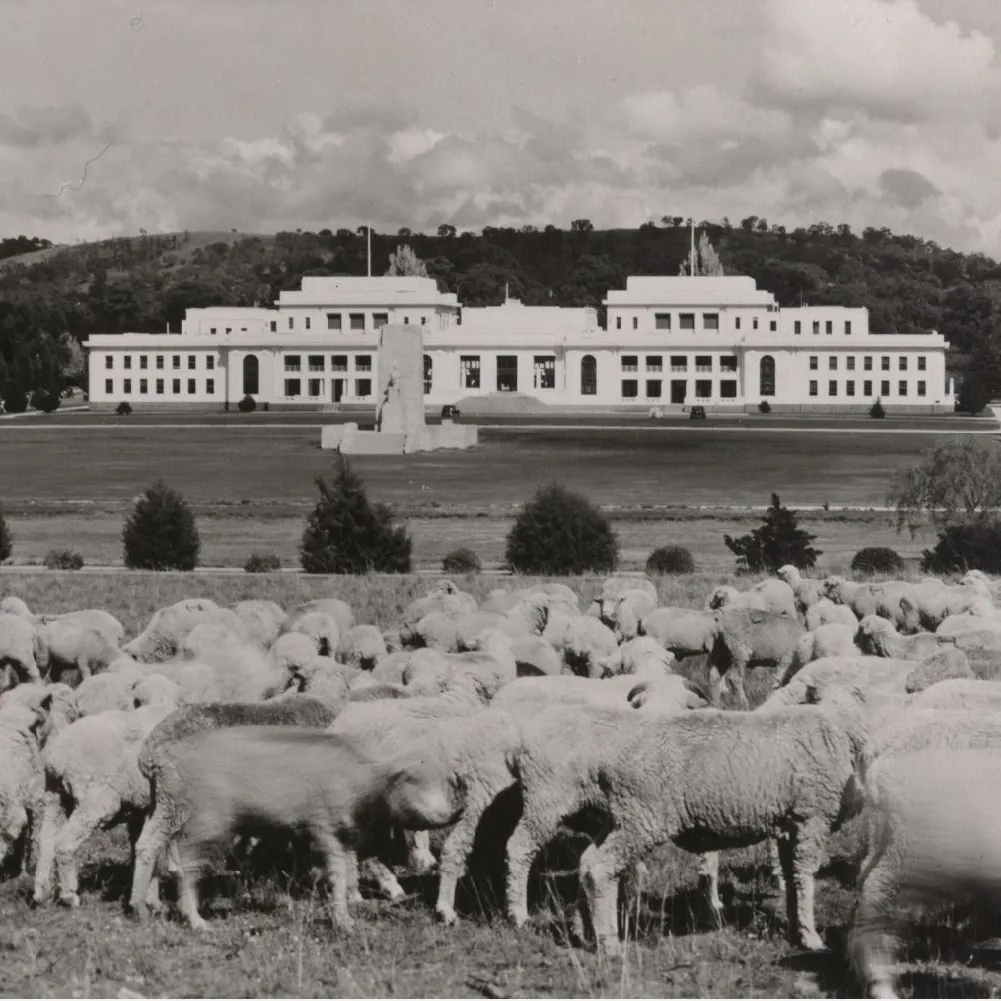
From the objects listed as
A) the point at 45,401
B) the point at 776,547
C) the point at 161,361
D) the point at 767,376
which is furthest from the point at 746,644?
the point at 161,361

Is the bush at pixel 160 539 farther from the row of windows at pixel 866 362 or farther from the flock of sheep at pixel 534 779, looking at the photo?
the row of windows at pixel 866 362

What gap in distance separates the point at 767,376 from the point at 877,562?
96.1 metres

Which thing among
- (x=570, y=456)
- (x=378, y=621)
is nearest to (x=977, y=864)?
(x=378, y=621)

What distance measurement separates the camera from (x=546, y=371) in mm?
125688

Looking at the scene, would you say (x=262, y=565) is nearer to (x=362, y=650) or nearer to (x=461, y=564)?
(x=461, y=564)

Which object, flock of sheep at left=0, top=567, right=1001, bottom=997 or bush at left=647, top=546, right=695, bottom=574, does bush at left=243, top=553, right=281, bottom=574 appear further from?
flock of sheep at left=0, top=567, right=1001, bottom=997

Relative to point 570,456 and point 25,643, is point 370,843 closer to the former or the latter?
point 25,643

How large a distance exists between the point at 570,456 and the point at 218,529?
27418 millimetres

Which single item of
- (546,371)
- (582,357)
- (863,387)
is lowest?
(863,387)

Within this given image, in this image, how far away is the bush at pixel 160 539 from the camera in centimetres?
3319

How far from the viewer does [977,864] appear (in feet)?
25.2

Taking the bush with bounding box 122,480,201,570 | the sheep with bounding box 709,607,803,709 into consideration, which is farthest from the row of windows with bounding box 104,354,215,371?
the sheep with bounding box 709,607,803,709

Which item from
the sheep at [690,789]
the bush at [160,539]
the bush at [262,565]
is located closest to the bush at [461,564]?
the bush at [262,565]

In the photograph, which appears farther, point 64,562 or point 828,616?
point 64,562
